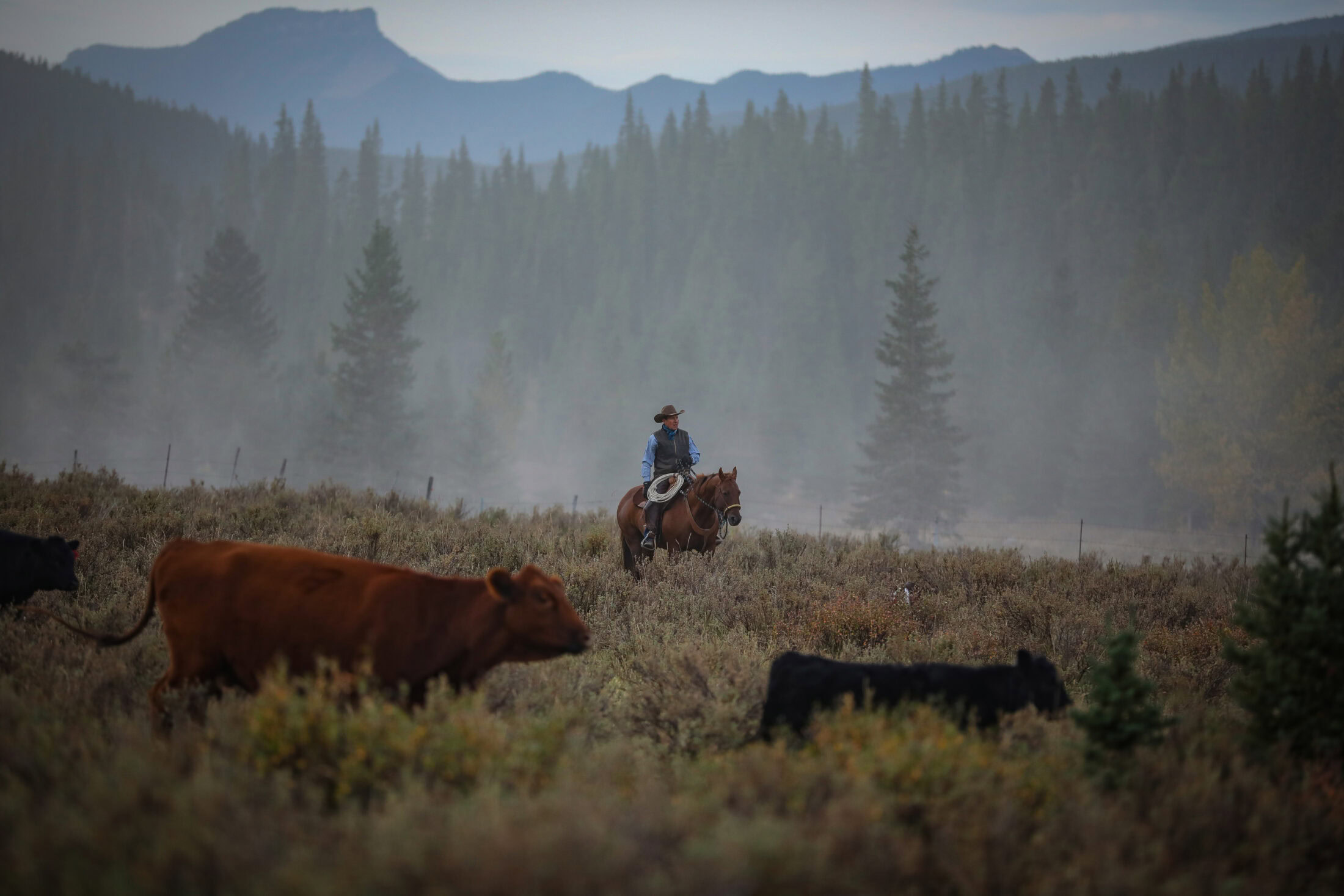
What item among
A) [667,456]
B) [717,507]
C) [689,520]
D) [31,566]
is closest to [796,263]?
[667,456]

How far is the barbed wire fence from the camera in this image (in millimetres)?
39969

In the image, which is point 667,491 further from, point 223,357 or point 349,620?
point 223,357

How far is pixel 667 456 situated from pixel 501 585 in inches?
308

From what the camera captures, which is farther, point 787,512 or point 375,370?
point 787,512

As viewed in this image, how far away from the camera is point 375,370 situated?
181 feet

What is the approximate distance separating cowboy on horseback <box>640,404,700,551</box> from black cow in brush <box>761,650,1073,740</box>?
21.9 feet

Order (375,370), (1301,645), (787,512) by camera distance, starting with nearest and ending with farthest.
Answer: (1301,645), (375,370), (787,512)

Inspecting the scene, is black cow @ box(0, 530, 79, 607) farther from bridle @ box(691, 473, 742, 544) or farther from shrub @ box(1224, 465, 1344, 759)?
shrub @ box(1224, 465, 1344, 759)

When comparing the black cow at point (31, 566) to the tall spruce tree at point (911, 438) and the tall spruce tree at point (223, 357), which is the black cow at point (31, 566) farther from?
the tall spruce tree at point (223, 357)

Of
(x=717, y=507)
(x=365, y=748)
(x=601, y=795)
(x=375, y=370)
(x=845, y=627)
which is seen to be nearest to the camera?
(x=601, y=795)

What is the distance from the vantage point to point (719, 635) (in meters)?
8.34

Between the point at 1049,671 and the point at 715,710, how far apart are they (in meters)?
2.16

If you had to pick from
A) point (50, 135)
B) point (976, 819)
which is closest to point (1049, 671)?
point (976, 819)

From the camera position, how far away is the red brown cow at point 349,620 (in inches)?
173
